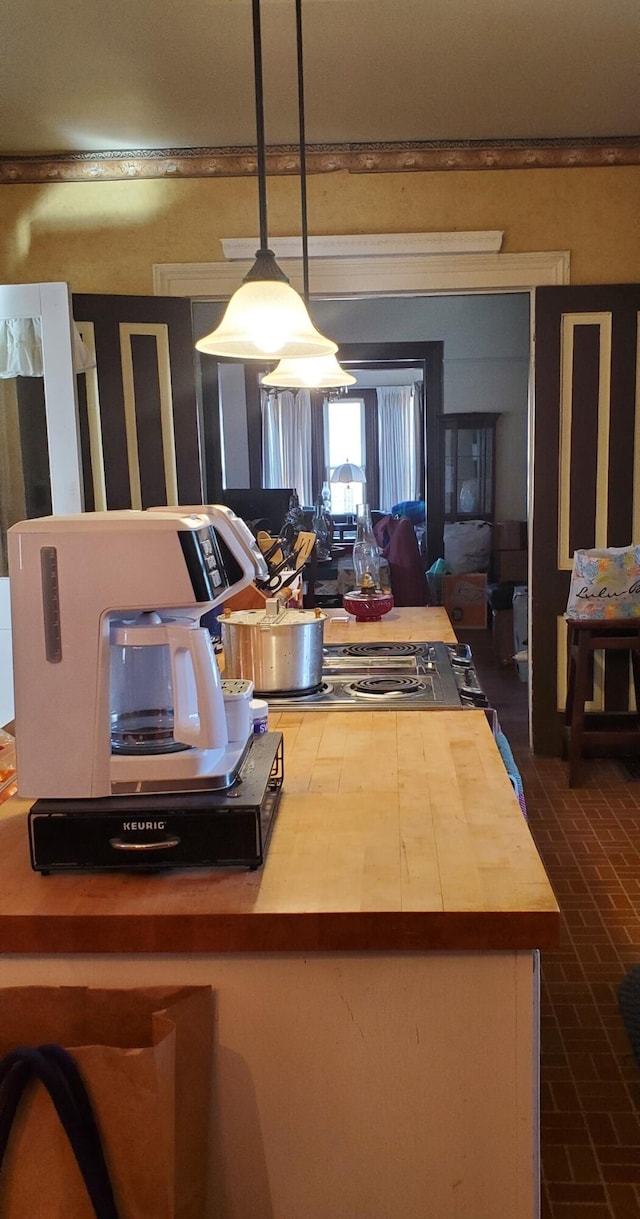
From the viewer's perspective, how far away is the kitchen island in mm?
1113

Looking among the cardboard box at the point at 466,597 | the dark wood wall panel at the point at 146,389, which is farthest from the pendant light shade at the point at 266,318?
the cardboard box at the point at 466,597

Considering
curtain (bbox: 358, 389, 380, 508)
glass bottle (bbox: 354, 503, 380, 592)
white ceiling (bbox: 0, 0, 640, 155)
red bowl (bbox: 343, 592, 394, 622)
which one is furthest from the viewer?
curtain (bbox: 358, 389, 380, 508)

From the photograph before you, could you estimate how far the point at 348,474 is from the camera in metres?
10.6

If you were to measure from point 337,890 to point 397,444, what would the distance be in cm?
1002

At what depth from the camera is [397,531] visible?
5750 millimetres

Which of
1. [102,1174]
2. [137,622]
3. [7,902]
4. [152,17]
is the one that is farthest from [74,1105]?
[152,17]

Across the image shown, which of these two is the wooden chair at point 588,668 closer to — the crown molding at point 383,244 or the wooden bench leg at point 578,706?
the wooden bench leg at point 578,706

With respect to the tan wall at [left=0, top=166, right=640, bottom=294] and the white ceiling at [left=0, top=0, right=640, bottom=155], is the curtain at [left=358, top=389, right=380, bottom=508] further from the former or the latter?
the white ceiling at [left=0, top=0, right=640, bottom=155]

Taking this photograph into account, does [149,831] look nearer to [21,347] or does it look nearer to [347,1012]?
[347,1012]

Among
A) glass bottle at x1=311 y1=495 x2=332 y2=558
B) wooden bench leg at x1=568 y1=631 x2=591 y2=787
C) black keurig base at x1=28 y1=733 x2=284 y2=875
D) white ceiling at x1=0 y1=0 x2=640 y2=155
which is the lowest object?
wooden bench leg at x1=568 y1=631 x2=591 y2=787

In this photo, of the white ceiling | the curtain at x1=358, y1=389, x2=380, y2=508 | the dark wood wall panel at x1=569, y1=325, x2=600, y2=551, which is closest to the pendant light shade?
the white ceiling

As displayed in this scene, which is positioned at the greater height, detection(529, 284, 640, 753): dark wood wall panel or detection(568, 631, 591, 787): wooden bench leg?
detection(529, 284, 640, 753): dark wood wall panel

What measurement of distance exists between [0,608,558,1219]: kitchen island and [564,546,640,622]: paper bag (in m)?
2.96

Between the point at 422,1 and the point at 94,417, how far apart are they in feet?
7.24
